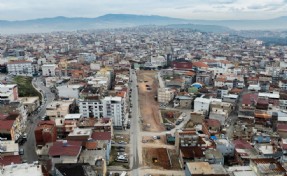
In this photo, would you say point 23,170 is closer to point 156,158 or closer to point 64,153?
point 64,153

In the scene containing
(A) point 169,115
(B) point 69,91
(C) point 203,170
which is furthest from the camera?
(B) point 69,91

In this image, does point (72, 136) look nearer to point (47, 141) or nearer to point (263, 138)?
point (47, 141)

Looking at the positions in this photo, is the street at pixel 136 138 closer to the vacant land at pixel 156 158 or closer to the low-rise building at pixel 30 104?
the vacant land at pixel 156 158

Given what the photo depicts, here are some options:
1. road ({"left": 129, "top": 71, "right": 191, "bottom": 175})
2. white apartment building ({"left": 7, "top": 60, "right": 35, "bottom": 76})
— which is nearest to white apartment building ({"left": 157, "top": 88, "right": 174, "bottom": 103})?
road ({"left": 129, "top": 71, "right": 191, "bottom": 175})

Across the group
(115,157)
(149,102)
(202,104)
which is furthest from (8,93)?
(202,104)

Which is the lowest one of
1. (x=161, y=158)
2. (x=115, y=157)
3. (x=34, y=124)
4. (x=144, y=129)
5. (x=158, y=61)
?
(x=161, y=158)

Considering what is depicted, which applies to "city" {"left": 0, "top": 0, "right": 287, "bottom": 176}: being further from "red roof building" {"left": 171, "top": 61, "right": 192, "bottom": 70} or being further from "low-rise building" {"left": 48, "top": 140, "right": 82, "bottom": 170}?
"red roof building" {"left": 171, "top": 61, "right": 192, "bottom": 70}

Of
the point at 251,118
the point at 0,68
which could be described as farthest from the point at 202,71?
the point at 0,68
